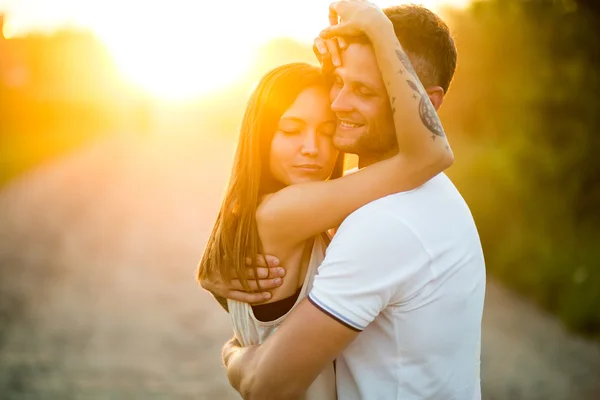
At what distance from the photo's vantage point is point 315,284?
2.53 m

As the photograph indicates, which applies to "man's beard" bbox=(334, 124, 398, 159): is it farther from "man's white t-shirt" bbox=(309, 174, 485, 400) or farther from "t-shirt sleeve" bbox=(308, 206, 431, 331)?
"t-shirt sleeve" bbox=(308, 206, 431, 331)

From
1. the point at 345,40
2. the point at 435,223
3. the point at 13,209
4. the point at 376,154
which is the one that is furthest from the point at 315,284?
the point at 13,209

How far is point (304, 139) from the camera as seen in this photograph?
3377mm

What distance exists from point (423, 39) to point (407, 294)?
1158 millimetres

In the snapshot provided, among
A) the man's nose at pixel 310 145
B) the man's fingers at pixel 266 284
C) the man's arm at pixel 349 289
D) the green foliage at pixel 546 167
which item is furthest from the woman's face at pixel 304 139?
the green foliage at pixel 546 167

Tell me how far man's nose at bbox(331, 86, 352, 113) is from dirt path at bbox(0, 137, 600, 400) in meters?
5.03

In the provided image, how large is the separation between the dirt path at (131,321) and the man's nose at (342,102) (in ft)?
16.5

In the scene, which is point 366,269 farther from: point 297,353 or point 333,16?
point 333,16

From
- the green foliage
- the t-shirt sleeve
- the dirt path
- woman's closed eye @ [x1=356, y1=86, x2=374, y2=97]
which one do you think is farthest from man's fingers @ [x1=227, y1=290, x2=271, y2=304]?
the green foliage

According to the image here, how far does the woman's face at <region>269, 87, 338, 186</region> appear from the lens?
3.34 meters

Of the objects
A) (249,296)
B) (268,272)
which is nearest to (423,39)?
(268,272)

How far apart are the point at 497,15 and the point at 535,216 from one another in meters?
3.64

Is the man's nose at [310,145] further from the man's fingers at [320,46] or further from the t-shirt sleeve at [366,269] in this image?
the t-shirt sleeve at [366,269]

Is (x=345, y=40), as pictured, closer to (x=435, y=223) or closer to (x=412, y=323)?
(x=435, y=223)
